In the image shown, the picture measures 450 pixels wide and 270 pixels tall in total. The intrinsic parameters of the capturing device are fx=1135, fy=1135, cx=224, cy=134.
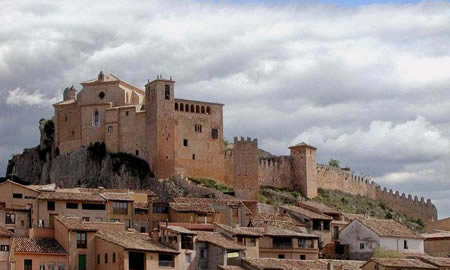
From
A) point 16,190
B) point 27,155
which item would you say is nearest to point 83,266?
point 16,190

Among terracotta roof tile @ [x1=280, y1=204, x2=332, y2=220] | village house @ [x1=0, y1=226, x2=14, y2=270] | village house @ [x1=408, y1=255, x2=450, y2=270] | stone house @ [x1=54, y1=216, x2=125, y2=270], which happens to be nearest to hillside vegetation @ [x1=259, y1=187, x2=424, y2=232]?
terracotta roof tile @ [x1=280, y1=204, x2=332, y2=220]

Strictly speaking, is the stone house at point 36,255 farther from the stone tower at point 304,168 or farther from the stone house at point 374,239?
the stone tower at point 304,168

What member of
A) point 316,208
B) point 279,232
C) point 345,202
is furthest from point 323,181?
point 279,232

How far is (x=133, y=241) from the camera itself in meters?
67.9

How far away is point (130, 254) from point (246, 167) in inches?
1436

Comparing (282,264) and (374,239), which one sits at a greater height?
(374,239)

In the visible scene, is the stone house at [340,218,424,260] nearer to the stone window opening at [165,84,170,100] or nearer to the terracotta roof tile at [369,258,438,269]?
the terracotta roof tile at [369,258,438,269]

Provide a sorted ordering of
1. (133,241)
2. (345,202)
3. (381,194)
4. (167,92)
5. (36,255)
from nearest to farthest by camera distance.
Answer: (36,255) → (133,241) → (167,92) → (345,202) → (381,194)

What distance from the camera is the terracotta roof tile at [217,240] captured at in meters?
69.9

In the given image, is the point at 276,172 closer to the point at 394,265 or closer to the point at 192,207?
the point at 192,207

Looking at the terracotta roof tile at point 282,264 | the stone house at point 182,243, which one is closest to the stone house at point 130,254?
the stone house at point 182,243

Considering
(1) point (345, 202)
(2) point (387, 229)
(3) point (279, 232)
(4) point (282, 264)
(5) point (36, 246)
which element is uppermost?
(1) point (345, 202)

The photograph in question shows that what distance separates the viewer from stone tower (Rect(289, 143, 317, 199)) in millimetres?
109625

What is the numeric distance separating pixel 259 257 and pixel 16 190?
1703 centimetres
